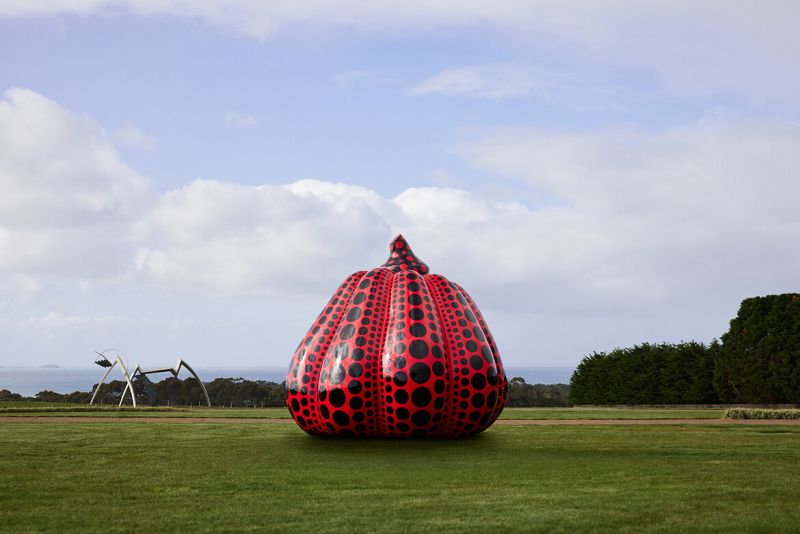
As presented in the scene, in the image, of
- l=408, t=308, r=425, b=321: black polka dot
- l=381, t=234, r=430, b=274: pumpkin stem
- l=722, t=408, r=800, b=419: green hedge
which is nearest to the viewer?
l=408, t=308, r=425, b=321: black polka dot

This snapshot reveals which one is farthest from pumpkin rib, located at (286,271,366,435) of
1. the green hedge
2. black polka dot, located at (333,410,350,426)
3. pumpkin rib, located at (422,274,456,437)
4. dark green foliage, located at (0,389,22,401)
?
dark green foliage, located at (0,389,22,401)

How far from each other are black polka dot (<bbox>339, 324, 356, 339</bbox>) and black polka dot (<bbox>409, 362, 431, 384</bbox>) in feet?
5.26

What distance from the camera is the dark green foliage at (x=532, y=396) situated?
158ft

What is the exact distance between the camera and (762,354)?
34.3 metres

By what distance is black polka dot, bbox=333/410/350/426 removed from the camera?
53.5ft

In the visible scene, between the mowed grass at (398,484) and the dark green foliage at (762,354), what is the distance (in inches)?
675

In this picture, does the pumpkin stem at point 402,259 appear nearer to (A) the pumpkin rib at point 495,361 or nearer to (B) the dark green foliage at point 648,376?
(A) the pumpkin rib at point 495,361

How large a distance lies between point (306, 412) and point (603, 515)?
9412 mm

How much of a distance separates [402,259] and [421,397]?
4.40 metres

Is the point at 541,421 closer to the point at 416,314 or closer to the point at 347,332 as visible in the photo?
the point at 416,314

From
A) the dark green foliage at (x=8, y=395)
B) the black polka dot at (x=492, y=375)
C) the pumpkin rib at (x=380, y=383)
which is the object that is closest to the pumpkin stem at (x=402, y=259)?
the pumpkin rib at (x=380, y=383)

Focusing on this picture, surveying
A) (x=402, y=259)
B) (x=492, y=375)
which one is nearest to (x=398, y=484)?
(x=492, y=375)

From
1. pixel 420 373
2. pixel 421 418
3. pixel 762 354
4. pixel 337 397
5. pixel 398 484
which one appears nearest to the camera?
pixel 398 484

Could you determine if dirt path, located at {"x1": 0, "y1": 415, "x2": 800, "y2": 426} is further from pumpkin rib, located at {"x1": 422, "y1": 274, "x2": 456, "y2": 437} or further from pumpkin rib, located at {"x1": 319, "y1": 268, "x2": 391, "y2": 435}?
pumpkin rib, located at {"x1": 319, "y1": 268, "x2": 391, "y2": 435}
